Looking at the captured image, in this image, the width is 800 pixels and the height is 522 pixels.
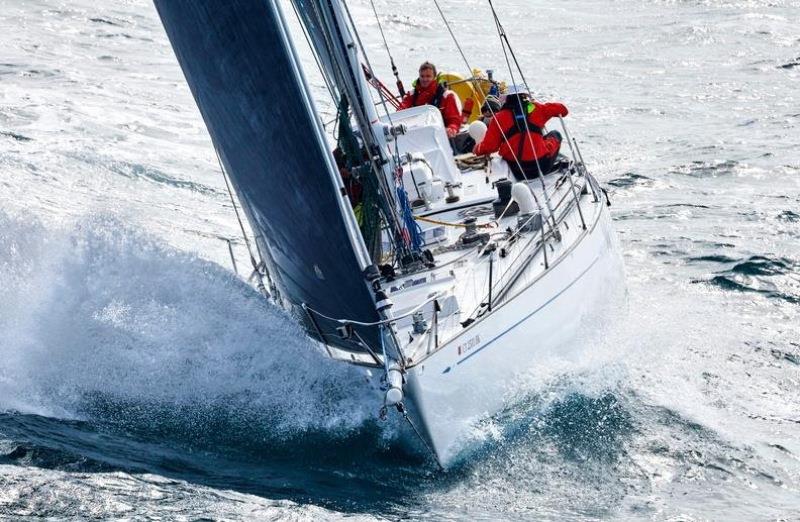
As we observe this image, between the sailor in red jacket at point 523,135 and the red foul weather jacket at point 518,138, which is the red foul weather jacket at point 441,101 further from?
the red foul weather jacket at point 518,138

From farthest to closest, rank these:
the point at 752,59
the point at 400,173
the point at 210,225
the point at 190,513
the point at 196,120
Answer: the point at 752,59 → the point at 196,120 → the point at 210,225 → the point at 400,173 → the point at 190,513

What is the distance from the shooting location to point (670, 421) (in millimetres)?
7477

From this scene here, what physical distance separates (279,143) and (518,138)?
3703mm

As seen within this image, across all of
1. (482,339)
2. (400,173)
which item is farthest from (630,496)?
(400,173)

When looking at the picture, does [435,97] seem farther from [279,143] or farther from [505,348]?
[279,143]

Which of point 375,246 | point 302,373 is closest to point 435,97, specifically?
point 375,246

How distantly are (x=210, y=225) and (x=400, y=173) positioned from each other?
4336mm

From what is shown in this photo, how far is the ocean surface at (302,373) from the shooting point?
6.54 metres

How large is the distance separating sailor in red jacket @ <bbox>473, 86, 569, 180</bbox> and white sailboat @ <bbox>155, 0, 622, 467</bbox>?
0.78 metres

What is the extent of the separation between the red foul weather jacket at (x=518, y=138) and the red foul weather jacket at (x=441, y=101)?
185 centimetres

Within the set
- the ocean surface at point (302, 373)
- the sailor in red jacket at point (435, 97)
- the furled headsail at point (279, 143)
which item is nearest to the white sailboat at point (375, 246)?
the furled headsail at point (279, 143)

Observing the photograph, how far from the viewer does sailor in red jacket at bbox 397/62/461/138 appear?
12052mm

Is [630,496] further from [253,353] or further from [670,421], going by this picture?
[253,353]

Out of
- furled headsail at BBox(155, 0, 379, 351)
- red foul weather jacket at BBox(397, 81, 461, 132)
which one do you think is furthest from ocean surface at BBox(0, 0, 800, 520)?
red foul weather jacket at BBox(397, 81, 461, 132)
